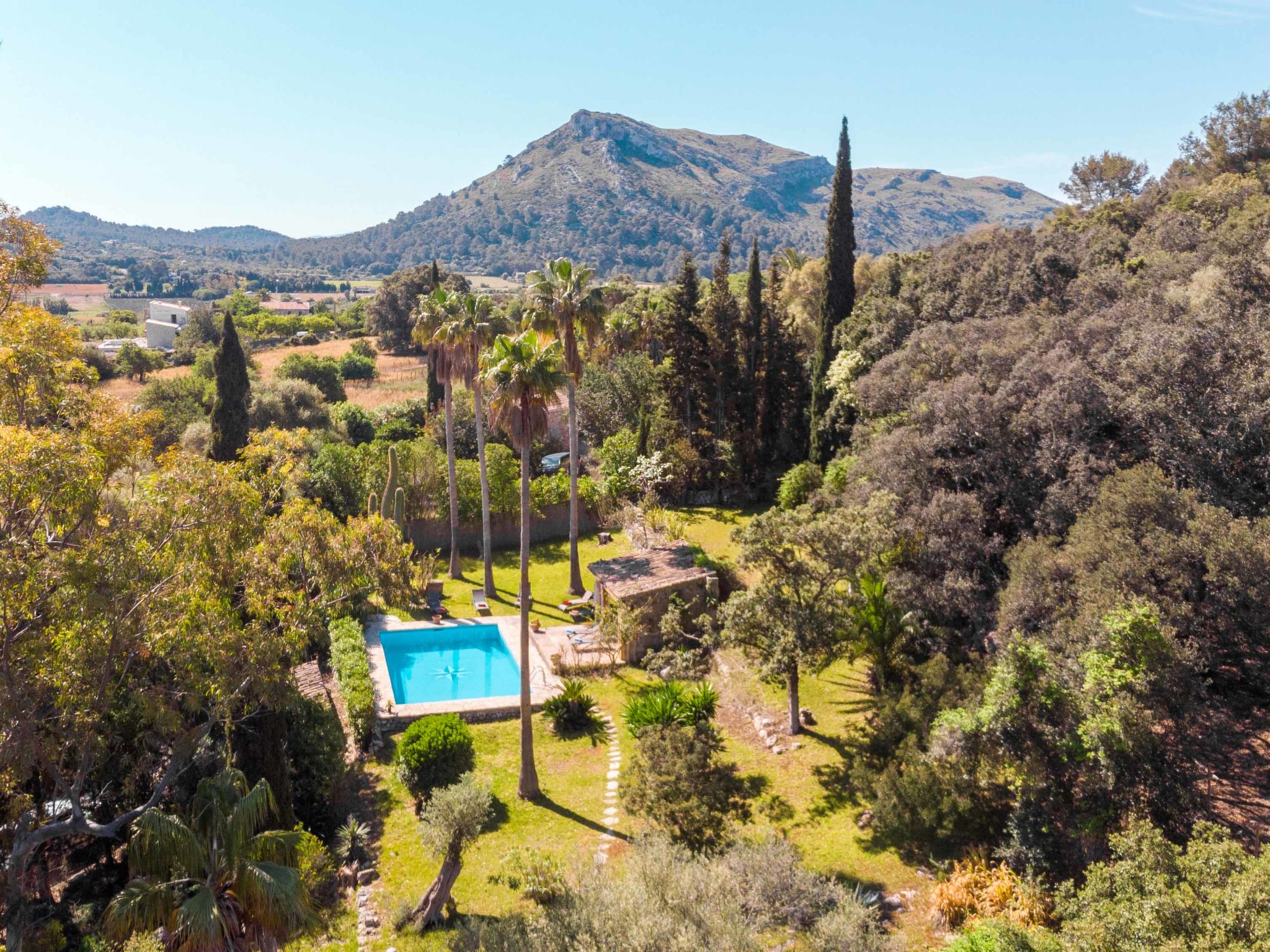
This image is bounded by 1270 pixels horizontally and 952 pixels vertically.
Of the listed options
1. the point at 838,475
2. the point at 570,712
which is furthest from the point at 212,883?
the point at 838,475

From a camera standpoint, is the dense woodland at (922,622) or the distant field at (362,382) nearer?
the dense woodland at (922,622)

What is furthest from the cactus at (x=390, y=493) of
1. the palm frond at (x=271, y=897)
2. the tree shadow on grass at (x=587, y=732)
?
the palm frond at (x=271, y=897)

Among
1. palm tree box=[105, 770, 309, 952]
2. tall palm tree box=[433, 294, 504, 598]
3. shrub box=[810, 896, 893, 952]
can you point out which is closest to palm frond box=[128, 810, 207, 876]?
palm tree box=[105, 770, 309, 952]

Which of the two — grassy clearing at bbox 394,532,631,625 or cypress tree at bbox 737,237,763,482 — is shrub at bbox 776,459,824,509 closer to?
cypress tree at bbox 737,237,763,482

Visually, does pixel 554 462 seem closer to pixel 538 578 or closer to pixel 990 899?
pixel 538 578

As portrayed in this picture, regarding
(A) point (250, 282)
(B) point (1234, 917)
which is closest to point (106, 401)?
(B) point (1234, 917)

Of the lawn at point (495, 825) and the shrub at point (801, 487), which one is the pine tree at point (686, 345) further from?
the lawn at point (495, 825)
